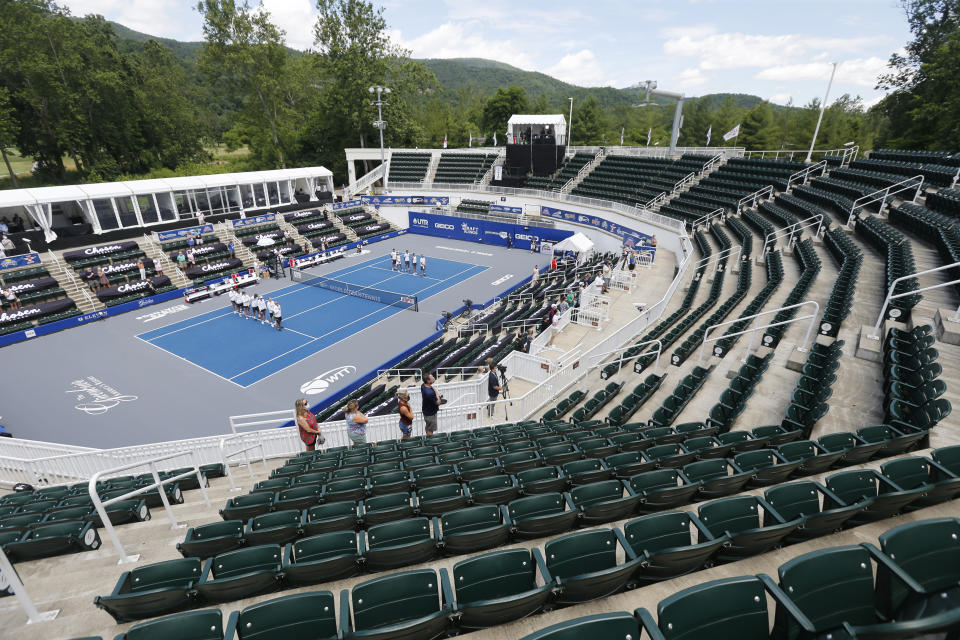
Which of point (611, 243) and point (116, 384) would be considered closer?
point (116, 384)

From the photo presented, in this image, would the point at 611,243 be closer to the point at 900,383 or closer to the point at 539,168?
the point at 539,168

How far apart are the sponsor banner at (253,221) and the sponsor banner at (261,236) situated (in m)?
1.58

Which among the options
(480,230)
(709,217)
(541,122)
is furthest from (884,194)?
(541,122)

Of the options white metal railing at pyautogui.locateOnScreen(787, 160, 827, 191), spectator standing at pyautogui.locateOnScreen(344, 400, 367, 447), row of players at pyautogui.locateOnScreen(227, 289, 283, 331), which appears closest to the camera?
spectator standing at pyautogui.locateOnScreen(344, 400, 367, 447)

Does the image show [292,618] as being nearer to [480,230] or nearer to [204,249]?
[204,249]

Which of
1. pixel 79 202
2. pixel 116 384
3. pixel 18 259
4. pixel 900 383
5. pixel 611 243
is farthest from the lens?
pixel 611 243

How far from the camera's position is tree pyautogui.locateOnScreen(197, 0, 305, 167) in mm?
47806

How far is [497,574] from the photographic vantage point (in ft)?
12.9

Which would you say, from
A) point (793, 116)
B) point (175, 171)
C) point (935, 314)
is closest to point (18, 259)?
point (175, 171)

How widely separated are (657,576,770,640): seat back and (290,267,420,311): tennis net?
935 inches

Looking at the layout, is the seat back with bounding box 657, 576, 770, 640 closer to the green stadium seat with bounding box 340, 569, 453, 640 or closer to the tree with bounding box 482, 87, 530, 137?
the green stadium seat with bounding box 340, 569, 453, 640

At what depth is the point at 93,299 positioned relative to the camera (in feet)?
84.3

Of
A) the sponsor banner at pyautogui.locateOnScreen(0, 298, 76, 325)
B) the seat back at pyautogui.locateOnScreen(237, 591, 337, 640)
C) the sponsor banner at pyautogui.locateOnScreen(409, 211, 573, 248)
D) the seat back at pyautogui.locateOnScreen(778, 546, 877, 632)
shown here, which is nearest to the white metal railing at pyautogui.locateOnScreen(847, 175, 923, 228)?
the sponsor banner at pyautogui.locateOnScreen(409, 211, 573, 248)

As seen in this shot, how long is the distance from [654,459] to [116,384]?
21451 mm
